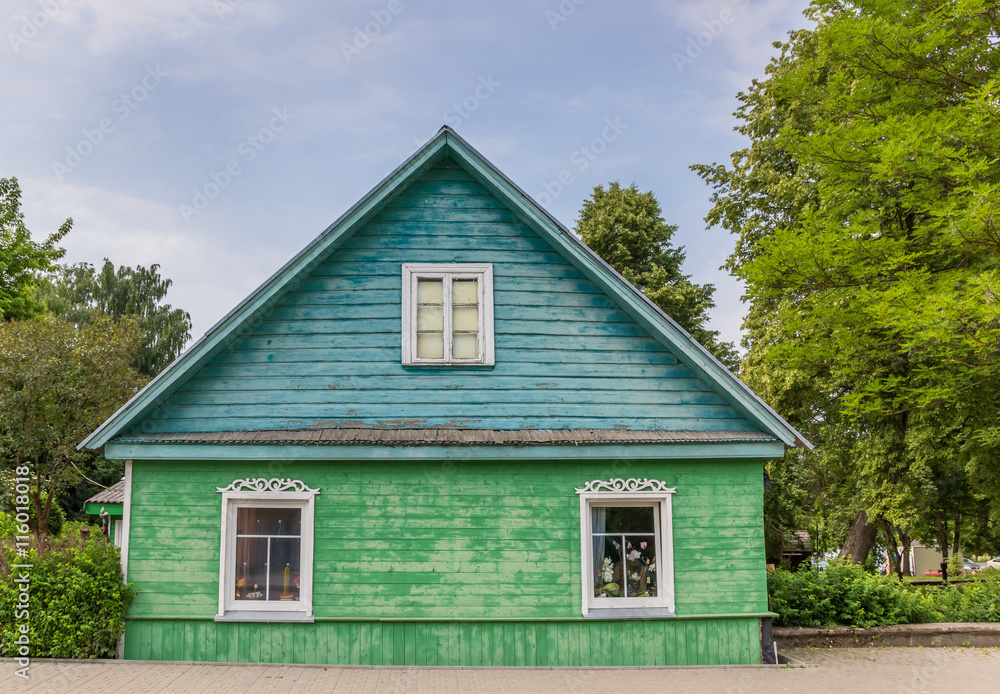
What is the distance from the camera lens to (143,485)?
899 cm

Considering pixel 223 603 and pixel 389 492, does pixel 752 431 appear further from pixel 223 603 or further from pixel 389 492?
pixel 223 603

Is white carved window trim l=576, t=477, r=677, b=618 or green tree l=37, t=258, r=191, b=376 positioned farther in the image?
green tree l=37, t=258, r=191, b=376

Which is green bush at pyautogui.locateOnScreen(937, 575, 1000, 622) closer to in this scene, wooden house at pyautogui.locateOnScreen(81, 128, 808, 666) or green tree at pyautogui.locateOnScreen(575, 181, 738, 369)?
wooden house at pyautogui.locateOnScreen(81, 128, 808, 666)

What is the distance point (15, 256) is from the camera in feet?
84.7

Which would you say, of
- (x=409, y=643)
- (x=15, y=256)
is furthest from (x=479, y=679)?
(x=15, y=256)

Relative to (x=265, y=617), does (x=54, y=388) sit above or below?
above

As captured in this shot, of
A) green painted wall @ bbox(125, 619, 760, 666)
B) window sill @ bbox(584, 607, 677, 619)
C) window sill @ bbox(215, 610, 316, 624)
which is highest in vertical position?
window sill @ bbox(584, 607, 677, 619)

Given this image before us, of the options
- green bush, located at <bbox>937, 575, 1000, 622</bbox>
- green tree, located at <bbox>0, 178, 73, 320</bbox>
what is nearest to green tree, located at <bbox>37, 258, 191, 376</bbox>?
green tree, located at <bbox>0, 178, 73, 320</bbox>

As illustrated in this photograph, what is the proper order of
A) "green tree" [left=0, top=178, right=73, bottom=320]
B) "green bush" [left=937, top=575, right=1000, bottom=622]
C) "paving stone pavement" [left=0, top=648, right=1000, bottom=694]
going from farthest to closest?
"green tree" [left=0, top=178, right=73, bottom=320], "green bush" [left=937, top=575, right=1000, bottom=622], "paving stone pavement" [left=0, top=648, right=1000, bottom=694]

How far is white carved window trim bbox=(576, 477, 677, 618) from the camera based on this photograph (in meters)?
8.91

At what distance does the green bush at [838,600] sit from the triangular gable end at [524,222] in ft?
9.09

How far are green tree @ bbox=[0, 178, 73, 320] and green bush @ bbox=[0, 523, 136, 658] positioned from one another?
1997cm

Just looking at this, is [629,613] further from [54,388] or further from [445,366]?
[54,388]

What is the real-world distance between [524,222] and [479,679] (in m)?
5.58
